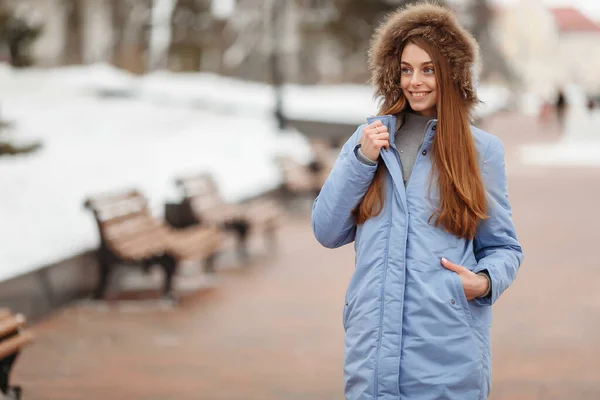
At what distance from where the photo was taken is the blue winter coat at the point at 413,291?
107 inches

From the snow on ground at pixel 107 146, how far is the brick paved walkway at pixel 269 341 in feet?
3.08

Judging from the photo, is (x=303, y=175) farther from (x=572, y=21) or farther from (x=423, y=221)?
(x=572, y=21)

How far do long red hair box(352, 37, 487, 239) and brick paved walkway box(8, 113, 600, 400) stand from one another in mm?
2850

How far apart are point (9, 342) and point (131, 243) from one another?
3546mm

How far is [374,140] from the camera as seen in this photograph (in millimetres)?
2730

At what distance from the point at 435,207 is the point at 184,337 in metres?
4.42

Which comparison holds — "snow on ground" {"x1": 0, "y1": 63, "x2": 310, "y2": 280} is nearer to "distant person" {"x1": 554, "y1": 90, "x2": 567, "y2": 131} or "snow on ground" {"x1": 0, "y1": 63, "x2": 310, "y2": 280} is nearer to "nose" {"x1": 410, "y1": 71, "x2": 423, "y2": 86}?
"nose" {"x1": 410, "y1": 71, "x2": 423, "y2": 86}

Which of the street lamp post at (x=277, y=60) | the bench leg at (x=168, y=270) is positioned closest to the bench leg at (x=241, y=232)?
the bench leg at (x=168, y=270)

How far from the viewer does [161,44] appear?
3347cm

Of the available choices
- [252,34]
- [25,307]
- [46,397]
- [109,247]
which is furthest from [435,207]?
[252,34]

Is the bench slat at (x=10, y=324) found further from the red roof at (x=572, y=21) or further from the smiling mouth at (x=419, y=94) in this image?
the red roof at (x=572, y=21)

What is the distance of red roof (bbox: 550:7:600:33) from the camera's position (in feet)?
472

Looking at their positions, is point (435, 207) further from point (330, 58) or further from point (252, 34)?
point (330, 58)

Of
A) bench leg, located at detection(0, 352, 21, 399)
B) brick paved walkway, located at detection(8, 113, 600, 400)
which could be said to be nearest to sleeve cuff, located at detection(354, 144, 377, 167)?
bench leg, located at detection(0, 352, 21, 399)
